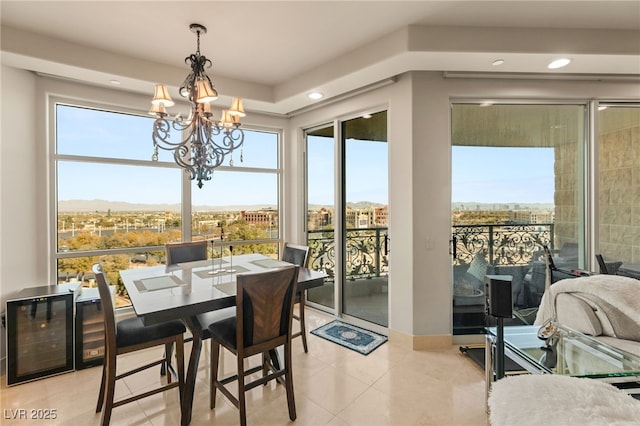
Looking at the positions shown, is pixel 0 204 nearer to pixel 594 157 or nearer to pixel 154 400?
pixel 154 400

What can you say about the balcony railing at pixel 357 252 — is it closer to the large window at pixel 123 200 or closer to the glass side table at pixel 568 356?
the large window at pixel 123 200

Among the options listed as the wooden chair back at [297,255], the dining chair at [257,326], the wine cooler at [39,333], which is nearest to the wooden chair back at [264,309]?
the dining chair at [257,326]

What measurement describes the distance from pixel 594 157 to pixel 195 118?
3873 millimetres

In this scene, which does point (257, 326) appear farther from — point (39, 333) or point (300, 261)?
point (39, 333)

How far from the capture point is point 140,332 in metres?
2.02

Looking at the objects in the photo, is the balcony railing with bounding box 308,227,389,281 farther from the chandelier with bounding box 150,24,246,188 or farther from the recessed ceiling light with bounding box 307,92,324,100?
the recessed ceiling light with bounding box 307,92,324,100

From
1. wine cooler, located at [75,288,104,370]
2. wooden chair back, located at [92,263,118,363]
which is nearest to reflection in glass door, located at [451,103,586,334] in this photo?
wooden chair back, located at [92,263,118,363]

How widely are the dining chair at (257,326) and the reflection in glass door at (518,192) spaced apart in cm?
192

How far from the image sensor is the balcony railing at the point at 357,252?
3463mm

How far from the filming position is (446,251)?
297cm

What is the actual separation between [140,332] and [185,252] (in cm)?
120

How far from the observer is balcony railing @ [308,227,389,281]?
346 cm

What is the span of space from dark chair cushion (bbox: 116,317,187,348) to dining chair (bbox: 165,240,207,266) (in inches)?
36.9

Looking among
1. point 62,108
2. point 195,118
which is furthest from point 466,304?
point 62,108
